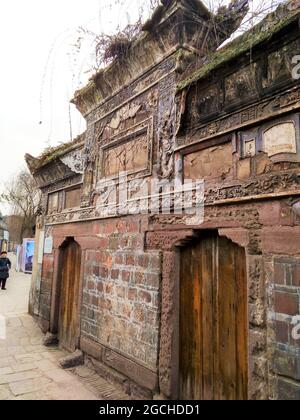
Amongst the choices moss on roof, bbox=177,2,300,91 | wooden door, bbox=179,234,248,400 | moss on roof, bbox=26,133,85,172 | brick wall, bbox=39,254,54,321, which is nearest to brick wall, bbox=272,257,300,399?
wooden door, bbox=179,234,248,400

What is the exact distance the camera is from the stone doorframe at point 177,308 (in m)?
2.47

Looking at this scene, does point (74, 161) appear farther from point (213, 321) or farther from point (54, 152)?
point (213, 321)

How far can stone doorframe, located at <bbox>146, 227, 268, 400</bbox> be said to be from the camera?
2.47m

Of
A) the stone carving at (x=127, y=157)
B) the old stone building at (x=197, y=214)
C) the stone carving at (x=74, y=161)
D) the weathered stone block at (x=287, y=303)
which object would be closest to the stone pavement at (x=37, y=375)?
the old stone building at (x=197, y=214)

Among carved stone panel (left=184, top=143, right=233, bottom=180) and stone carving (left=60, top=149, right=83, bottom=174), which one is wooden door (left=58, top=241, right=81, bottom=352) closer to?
stone carving (left=60, top=149, right=83, bottom=174)

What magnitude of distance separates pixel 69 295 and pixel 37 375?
1630mm

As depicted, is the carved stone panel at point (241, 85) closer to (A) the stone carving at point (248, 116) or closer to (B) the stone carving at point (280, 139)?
(A) the stone carving at point (248, 116)

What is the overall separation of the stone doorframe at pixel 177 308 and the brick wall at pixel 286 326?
0.12 metres

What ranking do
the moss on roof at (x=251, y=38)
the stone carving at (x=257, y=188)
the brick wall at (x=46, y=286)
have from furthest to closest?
1. the brick wall at (x=46, y=286)
2. the moss on roof at (x=251, y=38)
3. the stone carving at (x=257, y=188)

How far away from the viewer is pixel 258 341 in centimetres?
249

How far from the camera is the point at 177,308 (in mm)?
3400
